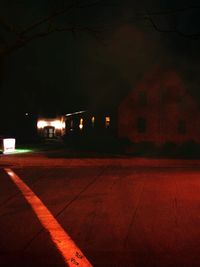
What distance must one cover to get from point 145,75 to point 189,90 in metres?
4.72

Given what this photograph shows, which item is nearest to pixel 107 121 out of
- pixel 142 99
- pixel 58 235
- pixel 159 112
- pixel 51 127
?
pixel 142 99

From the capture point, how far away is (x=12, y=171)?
19.8 meters

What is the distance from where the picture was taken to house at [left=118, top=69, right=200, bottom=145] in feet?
149

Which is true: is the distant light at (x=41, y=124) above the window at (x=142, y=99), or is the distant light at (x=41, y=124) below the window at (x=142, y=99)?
below

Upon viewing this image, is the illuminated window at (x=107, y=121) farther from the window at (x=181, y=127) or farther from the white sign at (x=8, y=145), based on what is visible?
the white sign at (x=8, y=145)

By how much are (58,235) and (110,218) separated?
1748 millimetres

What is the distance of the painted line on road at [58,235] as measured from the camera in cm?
629

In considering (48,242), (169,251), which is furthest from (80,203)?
(169,251)

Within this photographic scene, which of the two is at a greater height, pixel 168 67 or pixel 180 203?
pixel 168 67

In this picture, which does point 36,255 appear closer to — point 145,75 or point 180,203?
point 180,203

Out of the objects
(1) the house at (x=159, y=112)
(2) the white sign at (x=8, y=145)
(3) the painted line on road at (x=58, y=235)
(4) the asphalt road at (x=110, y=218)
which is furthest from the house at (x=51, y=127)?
(3) the painted line on road at (x=58, y=235)

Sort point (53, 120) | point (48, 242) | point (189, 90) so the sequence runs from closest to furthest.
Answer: point (48, 242) → point (189, 90) → point (53, 120)

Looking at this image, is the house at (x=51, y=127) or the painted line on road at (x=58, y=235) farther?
the house at (x=51, y=127)

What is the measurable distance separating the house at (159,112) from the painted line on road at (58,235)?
3364 centimetres
